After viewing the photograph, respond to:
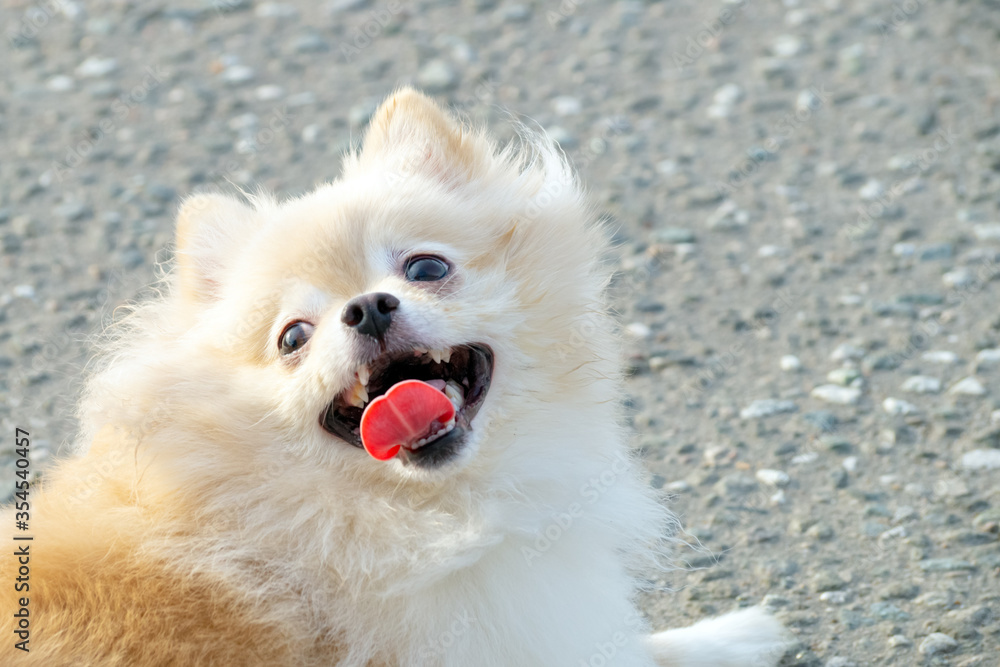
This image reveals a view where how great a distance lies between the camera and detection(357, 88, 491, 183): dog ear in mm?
3459

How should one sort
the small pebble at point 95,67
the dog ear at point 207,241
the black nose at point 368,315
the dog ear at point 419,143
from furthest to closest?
the small pebble at point 95,67 → the dog ear at point 419,143 → the dog ear at point 207,241 → the black nose at point 368,315

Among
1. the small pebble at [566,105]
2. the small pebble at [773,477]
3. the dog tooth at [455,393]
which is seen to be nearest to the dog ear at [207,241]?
the dog tooth at [455,393]

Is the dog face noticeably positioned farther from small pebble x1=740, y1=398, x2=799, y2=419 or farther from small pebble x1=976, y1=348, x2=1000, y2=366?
small pebble x1=976, y1=348, x2=1000, y2=366

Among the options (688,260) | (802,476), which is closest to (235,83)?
(688,260)

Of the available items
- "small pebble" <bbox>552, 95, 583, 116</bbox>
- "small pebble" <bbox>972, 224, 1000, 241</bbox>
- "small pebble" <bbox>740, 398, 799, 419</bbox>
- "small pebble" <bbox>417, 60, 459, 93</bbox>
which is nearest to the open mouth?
"small pebble" <bbox>740, 398, 799, 419</bbox>

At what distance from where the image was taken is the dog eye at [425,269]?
300 centimetres

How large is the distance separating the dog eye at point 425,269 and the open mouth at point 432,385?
242mm

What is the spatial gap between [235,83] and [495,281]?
5070 mm

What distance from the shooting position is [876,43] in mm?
7191

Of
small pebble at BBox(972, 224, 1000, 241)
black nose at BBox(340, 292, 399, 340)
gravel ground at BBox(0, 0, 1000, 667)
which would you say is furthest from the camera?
small pebble at BBox(972, 224, 1000, 241)

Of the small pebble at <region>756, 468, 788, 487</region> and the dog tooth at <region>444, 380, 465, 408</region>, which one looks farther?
the small pebble at <region>756, 468, 788, 487</region>

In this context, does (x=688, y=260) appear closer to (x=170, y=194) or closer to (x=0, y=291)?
(x=170, y=194)

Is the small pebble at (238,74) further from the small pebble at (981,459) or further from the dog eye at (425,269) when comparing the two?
the small pebble at (981,459)

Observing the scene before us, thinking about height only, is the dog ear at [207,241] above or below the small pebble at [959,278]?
below
